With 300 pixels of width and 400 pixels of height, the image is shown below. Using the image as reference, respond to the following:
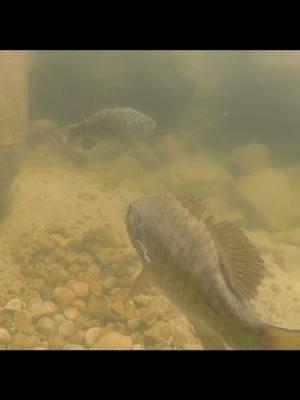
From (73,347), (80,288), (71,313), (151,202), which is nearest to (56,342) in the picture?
(73,347)

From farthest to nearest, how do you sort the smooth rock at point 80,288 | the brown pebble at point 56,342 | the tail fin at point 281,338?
the smooth rock at point 80,288
the brown pebble at point 56,342
the tail fin at point 281,338

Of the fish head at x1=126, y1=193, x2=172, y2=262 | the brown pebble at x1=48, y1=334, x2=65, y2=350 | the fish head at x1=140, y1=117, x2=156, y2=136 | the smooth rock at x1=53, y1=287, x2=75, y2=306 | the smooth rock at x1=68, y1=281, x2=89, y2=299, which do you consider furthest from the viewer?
the fish head at x1=140, y1=117, x2=156, y2=136

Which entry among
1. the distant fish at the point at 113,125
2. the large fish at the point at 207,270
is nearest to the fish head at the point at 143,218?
the large fish at the point at 207,270

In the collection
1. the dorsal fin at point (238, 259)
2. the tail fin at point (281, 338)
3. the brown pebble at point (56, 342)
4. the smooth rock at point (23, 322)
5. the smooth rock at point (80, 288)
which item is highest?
the dorsal fin at point (238, 259)

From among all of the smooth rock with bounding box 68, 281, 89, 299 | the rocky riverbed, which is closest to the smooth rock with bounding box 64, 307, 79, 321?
the rocky riverbed

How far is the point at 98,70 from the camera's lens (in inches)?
577

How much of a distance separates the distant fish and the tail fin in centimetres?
648

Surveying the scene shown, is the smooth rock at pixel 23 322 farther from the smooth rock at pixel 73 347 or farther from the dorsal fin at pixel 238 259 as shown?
the dorsal fin at pixel 238 259

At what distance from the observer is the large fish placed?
7.40 feet

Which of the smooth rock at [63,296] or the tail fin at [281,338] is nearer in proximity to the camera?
the tail fin at [281,338]

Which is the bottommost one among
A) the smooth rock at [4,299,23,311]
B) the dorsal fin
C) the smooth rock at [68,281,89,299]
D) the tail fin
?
the smooth rock at [4,299,23,311]

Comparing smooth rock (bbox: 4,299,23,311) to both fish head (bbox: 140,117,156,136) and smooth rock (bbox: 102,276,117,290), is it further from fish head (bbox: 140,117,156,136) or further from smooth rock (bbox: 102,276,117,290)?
fish head (bbox: 140,117,156,136)

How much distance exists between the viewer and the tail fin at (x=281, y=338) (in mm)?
2002
